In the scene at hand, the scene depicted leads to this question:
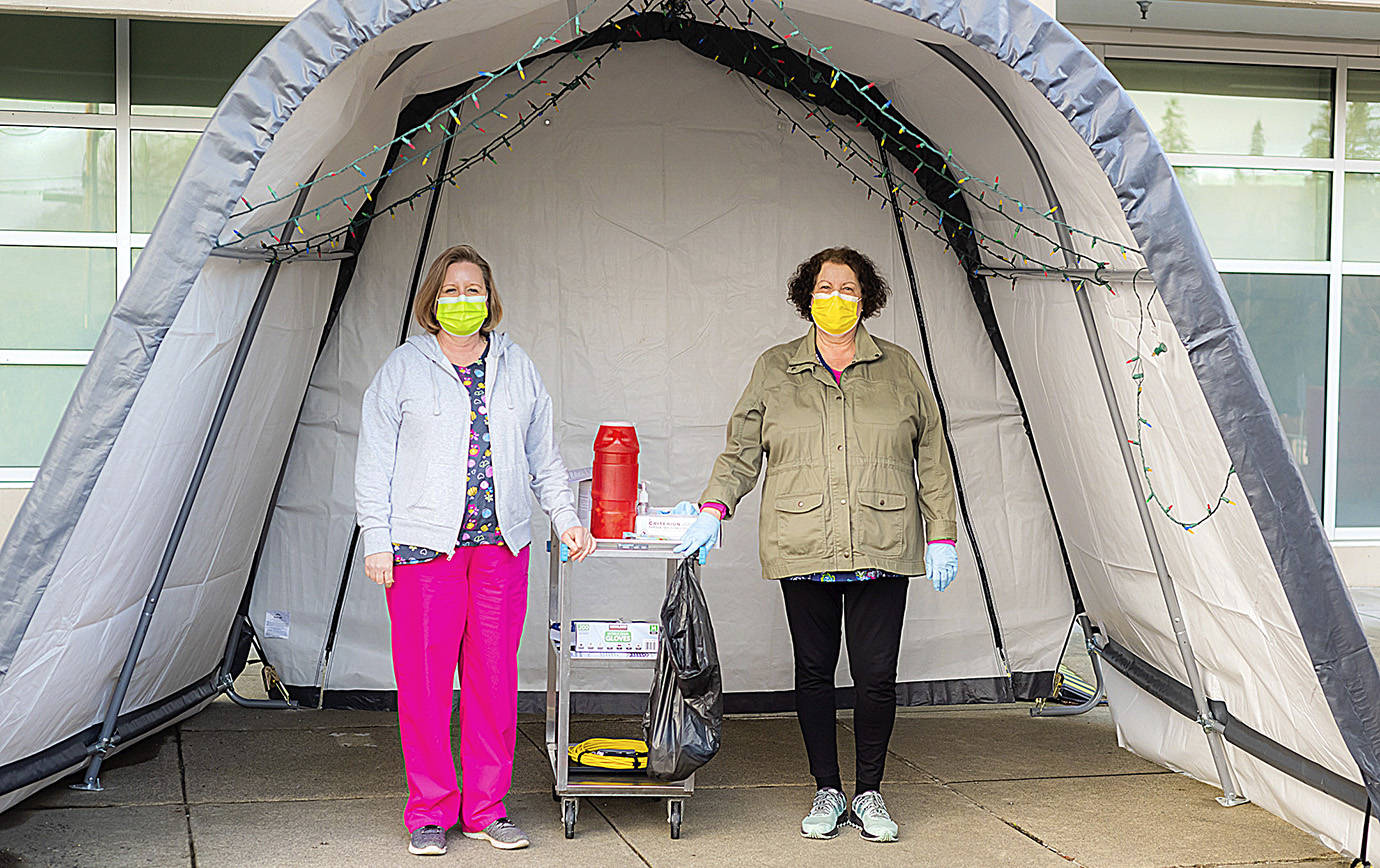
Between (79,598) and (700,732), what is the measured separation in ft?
5.01

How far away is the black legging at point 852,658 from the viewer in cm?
360

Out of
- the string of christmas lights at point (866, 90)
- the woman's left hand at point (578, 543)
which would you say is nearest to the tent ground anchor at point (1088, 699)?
the string of christmas lights at point (866, 90)

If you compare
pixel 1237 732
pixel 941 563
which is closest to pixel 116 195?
pixel 941 563

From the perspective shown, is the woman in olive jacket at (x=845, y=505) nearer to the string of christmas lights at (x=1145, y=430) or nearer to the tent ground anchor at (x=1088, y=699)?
the string of christmas lights at (x=1145, y=430)

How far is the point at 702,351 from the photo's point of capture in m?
4.91

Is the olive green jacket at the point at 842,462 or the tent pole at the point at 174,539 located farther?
the tent pole at the point at 174,539

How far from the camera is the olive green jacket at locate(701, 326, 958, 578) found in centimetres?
356

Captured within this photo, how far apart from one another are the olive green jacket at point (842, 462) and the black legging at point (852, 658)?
0.10 meters

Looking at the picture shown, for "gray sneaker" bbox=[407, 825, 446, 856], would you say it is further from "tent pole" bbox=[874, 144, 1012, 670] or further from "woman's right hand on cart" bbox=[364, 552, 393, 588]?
"tent pole" bbox=[874, 144, 1012, 670]

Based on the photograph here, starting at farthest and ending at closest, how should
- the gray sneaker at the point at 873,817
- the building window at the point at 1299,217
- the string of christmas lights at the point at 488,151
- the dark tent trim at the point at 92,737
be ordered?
the building window at the point at 1299,217, the string of christmas lights at the point at 488,151, the gray sneaker at the point at 873,817, the dark tent trim at the point at 92,737

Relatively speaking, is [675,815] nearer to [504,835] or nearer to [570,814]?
[570,814]

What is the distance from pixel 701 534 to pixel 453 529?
24.5 inches

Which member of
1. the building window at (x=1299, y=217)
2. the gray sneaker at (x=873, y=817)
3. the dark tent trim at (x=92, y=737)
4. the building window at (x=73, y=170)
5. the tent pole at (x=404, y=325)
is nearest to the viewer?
the dark tent trim at (x=92, y=737)

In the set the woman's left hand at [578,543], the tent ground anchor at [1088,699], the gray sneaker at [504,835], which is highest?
the woman's left hand at [578,543]
